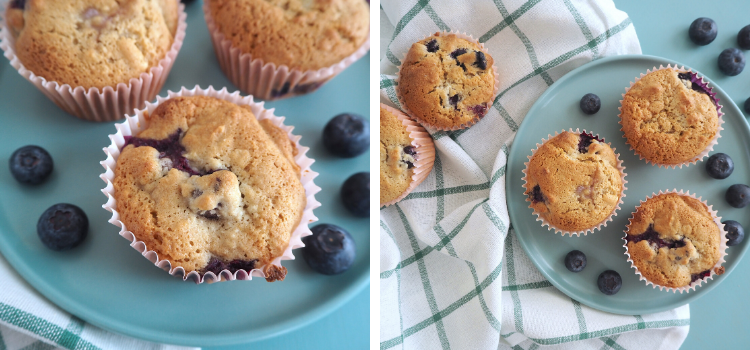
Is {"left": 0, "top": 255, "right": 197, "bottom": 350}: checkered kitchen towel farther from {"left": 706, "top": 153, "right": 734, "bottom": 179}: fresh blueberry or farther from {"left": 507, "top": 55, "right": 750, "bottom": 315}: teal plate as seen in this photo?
{"left": 706, "top": 153, "right": 734, "bottom": 179}: fresh blueberry

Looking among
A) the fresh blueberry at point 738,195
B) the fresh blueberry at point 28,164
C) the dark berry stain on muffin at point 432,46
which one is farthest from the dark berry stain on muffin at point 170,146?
the fresh blueberry at point 738,195

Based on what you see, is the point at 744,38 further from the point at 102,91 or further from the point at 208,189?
the point at 102,91

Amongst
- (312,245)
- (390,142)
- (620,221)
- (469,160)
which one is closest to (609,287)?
(620,221)

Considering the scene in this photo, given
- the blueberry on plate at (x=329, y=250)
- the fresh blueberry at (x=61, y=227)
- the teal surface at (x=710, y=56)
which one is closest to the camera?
the fresh blueberry at (x=61, y=227)

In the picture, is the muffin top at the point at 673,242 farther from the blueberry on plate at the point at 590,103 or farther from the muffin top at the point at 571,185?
the blueberry on plate at the point at 590,103

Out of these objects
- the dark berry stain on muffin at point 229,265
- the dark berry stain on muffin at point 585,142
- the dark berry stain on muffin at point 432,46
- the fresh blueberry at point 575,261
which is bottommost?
the dark berry stain on muffin at point 229,265

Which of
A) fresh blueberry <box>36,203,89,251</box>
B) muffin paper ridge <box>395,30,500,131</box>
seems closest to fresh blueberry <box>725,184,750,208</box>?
muffin paper ridge <box>395,30,500,131</box>

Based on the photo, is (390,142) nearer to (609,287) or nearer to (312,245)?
(312,245)

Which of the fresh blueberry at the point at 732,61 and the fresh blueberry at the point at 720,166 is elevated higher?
the fresh blueberry at the point at 732,61
